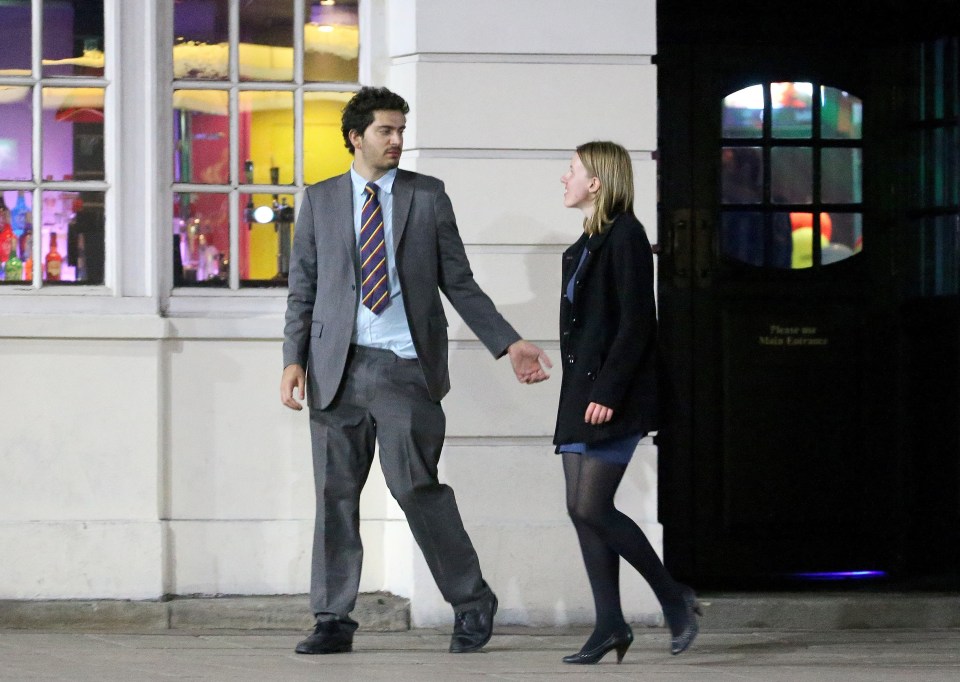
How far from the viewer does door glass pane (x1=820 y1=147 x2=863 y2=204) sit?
26.9ft

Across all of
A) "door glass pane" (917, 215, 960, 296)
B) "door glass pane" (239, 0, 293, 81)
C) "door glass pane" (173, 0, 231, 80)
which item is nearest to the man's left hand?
"door glass pane" (239, 0, 293, 81)

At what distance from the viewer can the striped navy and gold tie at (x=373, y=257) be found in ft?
21.0

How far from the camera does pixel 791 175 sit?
8.16m

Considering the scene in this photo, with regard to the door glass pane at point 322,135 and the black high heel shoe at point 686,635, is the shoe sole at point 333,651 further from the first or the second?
the door glass pane at point 322,135

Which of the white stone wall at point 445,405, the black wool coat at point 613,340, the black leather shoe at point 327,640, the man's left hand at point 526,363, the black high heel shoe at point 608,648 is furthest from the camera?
the white stone wall at point 445,405

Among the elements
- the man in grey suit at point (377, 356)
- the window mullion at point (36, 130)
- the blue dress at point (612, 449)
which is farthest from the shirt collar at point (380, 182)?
the window mullion at point (36, 130)

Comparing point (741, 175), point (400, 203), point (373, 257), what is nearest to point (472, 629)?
point (373, 257)

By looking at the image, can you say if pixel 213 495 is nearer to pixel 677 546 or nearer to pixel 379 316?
pixel 379 316

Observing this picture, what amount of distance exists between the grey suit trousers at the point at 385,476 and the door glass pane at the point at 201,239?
1.29 meters

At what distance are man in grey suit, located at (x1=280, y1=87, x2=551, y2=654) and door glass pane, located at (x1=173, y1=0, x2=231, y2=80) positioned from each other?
3.85 feet

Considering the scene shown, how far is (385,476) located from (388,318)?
0.58 meters

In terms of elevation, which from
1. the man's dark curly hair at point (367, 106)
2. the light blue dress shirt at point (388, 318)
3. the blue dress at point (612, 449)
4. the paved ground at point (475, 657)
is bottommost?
the paved ground at point (475, 657)

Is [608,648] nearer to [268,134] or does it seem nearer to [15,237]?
[268,134]

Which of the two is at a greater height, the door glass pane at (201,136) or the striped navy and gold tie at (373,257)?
the door glass pane at (201,136)
